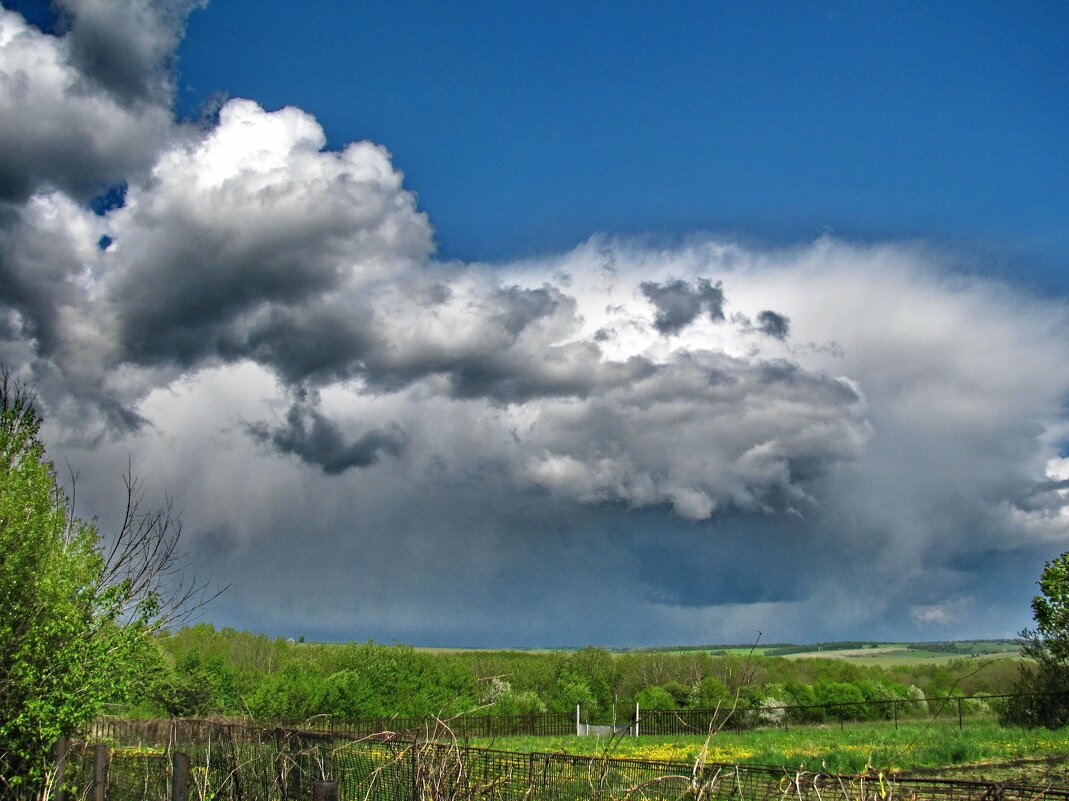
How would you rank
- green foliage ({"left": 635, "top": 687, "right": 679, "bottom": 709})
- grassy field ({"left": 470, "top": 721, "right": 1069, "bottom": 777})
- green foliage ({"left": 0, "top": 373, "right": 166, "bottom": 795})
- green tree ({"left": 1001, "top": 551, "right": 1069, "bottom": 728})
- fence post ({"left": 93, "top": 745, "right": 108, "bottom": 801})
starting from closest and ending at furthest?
fence post ({"left": 93, "top": 745, "right": 108, "bottom": 801}) < green foliage ({"left": 0, "top": 373, "right": 166, "bottom": 795}) < grassy field ({"left": 470, "top": 721, "right": 1069, "bottom": 777}) < green tree ({"left": 1001, "top": 551, "right": 1069, "bottom": 728}) < green foliage ({"left": 635, "top": 687, "right": 679, "bottom": 709})

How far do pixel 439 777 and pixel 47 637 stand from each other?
15.2 metres

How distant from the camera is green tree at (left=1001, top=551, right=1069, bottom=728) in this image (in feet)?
124

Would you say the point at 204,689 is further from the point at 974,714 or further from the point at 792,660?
the point at 792,660

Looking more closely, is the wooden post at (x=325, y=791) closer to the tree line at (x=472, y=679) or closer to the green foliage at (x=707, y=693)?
the tree line at (x=472, y=679)

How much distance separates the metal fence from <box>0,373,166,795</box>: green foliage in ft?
7.49

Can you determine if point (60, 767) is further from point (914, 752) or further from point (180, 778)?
point (914, 752)

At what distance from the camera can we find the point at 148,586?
19828 mm

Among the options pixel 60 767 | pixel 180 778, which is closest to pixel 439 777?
pixel 180 778

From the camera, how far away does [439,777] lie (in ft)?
17.1

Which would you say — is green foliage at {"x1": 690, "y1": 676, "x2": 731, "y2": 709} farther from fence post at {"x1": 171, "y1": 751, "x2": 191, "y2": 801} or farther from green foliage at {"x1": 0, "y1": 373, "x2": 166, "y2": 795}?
fence post at {"x1": 171, "y1": 751, "x2": 191, "y2": 801}

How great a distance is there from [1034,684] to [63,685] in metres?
39.6

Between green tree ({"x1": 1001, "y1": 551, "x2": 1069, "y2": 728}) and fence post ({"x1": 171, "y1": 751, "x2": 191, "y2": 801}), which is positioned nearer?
fence post ({"x1": 171, "y1": 751, "x2": 191, "y2": 801})

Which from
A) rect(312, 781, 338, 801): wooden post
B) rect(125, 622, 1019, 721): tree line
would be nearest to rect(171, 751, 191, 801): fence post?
rect(312, 781, 338, 801): wooden post

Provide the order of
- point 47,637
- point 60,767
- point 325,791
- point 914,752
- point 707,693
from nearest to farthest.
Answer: point 325,791 → point 60,767 → point 47,637 → point 914,752 → point 707,693
